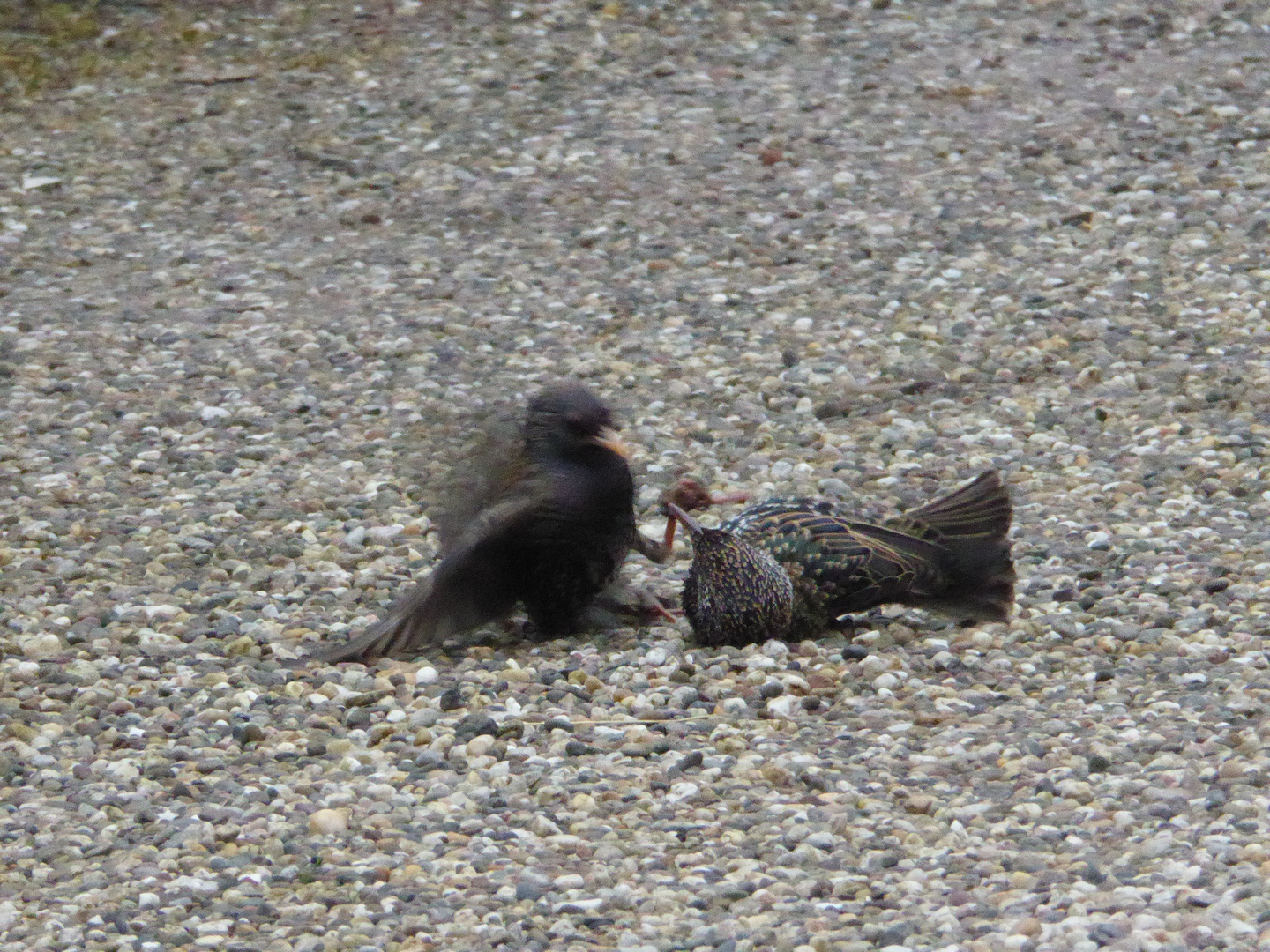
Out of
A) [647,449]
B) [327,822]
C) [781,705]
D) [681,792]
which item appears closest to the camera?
[327,822]

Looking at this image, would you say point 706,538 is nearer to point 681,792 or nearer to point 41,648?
point 681,792

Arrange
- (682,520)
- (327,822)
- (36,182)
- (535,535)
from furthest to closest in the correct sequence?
(36,182)
(682,520)
(535,535)
(327,822)

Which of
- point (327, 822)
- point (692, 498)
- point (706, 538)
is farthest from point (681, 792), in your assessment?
point (692, 498)

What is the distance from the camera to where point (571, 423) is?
5039mm

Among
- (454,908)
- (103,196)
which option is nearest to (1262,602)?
(454,908)

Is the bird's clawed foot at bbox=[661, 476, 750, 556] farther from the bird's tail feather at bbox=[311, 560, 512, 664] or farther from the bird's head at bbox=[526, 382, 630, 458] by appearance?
the bird's tail feather at bbox=[311, 560, 512, 664]

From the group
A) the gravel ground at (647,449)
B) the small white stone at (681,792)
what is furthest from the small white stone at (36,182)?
the small white stone at (681,792)

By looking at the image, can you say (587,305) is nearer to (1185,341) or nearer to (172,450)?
(172,450)

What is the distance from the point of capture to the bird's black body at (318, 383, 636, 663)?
16.4 ft

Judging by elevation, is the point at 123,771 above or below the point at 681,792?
below

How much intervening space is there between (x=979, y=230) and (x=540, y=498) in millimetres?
4272

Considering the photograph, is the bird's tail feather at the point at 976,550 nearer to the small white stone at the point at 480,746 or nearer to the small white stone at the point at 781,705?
the small white stone at the point at 781,705

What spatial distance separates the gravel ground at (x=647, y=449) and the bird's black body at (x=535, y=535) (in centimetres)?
17

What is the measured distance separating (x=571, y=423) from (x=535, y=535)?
0.35 metres
